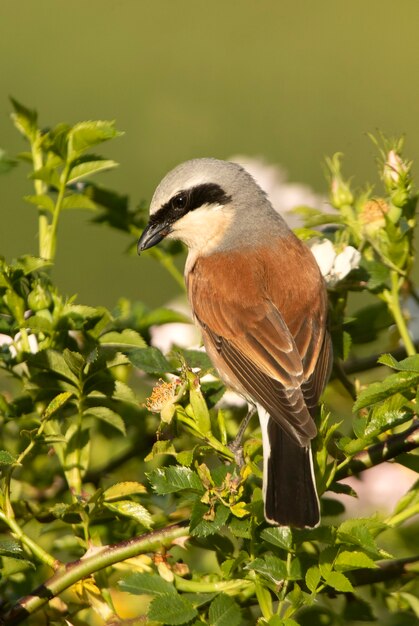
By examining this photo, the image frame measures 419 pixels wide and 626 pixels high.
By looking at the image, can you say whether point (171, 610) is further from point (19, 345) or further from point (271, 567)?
point (19, 345)

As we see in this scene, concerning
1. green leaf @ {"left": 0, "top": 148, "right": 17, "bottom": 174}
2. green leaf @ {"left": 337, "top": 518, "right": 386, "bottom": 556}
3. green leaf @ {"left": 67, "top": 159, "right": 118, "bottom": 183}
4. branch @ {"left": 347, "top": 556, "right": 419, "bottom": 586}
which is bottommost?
branch @ {"left": 347, "top": 556, "right": 419, "bottom": 586}

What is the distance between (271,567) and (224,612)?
0.15m

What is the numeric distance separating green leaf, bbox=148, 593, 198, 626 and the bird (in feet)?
0.75

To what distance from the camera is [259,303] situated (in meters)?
3.23

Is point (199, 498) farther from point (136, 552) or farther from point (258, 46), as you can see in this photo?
point (258, 46)

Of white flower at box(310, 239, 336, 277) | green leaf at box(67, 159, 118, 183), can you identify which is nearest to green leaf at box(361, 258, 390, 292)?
white flower at box(310, 239, 336, 277)

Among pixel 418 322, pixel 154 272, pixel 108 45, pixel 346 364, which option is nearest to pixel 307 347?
pixel 346 364

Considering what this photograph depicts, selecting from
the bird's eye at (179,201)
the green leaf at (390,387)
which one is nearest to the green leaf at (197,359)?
the green leaf at (390,387)

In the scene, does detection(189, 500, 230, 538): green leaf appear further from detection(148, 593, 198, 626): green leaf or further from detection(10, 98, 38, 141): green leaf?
detection(10, 98, 38, 141): green leaf

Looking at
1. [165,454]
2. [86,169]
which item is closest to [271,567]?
[165,454]

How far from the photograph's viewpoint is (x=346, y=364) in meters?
3.02

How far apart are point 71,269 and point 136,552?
5761 millimetres

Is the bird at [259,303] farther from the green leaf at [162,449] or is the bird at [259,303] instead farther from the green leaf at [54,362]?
the green leaf at [54,362]

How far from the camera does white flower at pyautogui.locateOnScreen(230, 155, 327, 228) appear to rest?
130 inches
